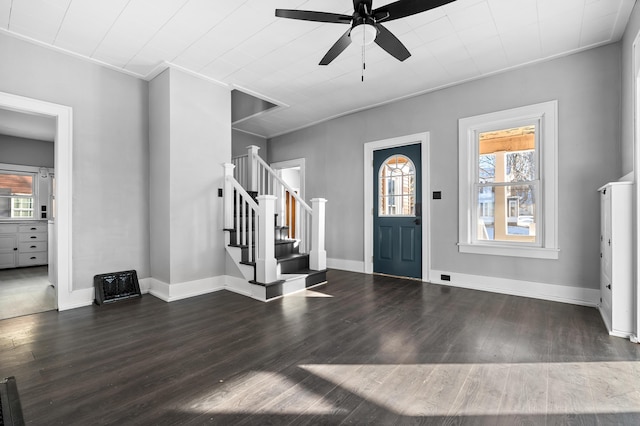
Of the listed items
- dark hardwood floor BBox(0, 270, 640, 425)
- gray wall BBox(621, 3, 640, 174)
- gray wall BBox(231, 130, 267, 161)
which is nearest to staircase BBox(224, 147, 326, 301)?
dark hardwood floor BBox(0, 270, 640, 425)

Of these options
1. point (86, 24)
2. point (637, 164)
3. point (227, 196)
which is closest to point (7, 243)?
point (227, 196)

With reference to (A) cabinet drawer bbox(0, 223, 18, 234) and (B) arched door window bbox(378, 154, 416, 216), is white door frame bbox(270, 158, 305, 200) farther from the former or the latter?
(A) cabinet drawer bbox(0, 223, 18, 234)

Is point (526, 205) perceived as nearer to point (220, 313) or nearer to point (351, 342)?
point (351, 342)

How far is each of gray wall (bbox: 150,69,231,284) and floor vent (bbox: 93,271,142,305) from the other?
0.90 ft

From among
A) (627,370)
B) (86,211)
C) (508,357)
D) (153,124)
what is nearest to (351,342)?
(508,357)

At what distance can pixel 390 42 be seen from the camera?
8.04 ft

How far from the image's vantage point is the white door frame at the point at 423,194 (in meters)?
Answer: 4.48

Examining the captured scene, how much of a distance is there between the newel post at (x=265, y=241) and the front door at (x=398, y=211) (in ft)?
6.94

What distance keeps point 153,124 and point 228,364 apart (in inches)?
131

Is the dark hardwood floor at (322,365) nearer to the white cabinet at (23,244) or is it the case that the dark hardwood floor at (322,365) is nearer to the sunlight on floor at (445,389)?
the sunlight on floor at (445,389)

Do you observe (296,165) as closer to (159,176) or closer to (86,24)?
(159,176)

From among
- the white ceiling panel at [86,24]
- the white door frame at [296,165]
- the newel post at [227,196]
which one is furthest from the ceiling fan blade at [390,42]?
the white door frame at [296,165]

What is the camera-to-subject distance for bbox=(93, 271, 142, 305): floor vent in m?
3.48

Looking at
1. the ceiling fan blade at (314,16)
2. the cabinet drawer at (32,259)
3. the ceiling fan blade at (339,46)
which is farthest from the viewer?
the cabinet drawer at (32,259)
